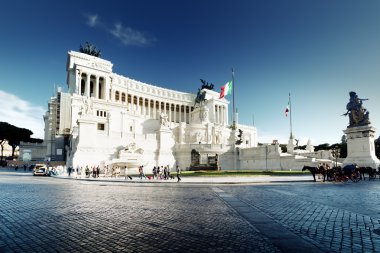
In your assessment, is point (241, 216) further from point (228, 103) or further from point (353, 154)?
point (228, 103)

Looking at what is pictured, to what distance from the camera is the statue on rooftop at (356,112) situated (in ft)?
104

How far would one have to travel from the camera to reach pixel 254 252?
16.8ft

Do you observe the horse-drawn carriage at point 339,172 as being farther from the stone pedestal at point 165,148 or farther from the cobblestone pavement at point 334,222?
the stone pedestal at point 165,148

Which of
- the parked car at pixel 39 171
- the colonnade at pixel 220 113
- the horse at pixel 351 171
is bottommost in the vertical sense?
the parked car at pixel 39 171

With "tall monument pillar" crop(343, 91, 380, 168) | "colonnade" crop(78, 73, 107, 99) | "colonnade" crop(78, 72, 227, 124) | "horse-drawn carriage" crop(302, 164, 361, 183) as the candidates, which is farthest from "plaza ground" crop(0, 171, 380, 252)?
"colonnade" crop(78, 73, 107, 99)

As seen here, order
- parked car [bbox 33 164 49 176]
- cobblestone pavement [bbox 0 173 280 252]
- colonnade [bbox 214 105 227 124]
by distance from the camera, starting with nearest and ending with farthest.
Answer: cobblestone pavement [bbox 0 173 280 252] < parked car [bbox 33 164 49 176] < colonnade [bbox 214 105 227 124]

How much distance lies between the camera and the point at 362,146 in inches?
1233

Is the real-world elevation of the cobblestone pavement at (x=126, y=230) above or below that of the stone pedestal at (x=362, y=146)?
below

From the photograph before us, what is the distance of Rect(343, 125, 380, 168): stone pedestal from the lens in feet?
99.9

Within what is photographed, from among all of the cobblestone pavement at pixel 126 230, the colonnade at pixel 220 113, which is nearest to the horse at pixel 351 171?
the cobblestone pavement at pixel 126 230

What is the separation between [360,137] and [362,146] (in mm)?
1040

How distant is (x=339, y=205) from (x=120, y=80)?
282 ft

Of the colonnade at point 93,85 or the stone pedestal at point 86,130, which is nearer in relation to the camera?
the stone pedestal at point 86,130

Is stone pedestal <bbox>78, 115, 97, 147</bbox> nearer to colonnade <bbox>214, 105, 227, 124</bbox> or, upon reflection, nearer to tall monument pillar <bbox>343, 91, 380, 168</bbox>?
tall monument pillar <bbox>343, 91, 380, 168</bbox>
